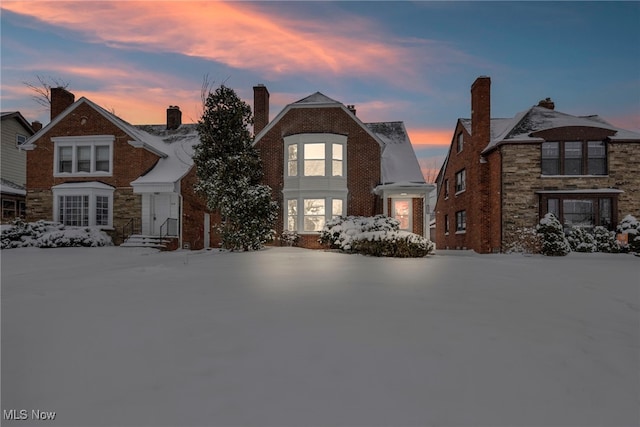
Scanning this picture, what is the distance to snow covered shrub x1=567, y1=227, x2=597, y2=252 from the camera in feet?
59.2

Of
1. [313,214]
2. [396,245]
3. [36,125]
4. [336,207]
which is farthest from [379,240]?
[36,125]

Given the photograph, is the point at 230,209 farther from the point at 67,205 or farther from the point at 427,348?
the point at 427,348

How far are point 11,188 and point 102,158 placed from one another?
8.36 m

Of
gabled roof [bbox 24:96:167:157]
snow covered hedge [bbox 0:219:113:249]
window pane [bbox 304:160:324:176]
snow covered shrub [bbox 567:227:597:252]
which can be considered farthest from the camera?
gabled roof [bbox 24:96:167:157]

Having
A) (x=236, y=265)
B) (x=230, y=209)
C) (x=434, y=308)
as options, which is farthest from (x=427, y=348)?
(x=230, y=209)

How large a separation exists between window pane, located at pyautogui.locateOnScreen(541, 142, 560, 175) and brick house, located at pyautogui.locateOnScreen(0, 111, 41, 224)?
3098 centimetres

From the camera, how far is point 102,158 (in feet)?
72.9

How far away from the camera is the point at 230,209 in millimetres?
17188

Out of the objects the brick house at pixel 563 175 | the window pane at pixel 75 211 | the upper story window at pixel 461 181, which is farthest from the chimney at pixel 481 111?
the window pane at pixel 75 211

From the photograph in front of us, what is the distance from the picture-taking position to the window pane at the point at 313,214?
67.1 ft

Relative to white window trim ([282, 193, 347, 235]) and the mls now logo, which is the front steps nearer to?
white window trim ([282, 193, 347, 235])

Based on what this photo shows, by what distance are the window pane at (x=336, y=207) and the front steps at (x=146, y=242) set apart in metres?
8.97

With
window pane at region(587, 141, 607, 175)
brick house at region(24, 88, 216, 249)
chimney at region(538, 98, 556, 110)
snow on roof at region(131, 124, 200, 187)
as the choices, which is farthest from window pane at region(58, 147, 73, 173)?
chimney at region(538, 98, 556, 110)

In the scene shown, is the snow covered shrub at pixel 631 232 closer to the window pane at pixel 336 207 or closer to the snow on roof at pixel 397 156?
the snow on roof at pixel 397 156
